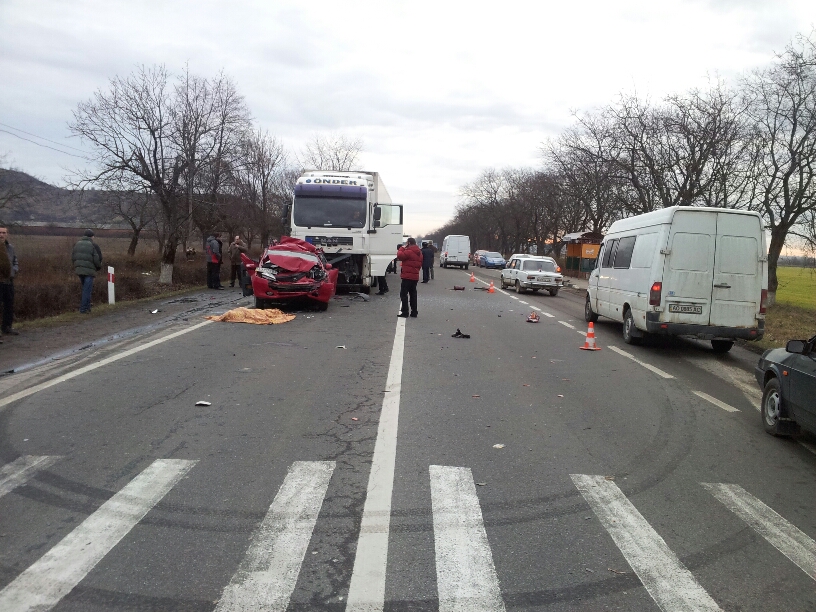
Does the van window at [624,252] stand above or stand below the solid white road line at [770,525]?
above

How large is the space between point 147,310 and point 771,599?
15.4 m

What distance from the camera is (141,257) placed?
38.2 metres

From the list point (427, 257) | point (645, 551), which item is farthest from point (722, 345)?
point (427, 257)

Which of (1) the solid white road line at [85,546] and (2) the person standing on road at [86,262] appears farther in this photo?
(2) the person standing on road at [86,262]

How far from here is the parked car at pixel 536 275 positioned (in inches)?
1053

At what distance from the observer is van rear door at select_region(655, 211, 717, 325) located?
441 inches

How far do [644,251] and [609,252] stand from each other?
8.29ft

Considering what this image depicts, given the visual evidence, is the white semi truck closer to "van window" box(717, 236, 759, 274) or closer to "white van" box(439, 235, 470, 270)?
"van window" box(717, 236, 759, 274)

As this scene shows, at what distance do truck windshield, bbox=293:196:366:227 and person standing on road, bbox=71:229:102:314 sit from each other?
6.64 meters

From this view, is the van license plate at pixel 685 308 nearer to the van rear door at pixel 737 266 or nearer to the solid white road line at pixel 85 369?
the van rear door at pixel 737 266

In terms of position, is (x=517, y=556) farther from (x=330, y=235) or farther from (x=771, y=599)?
(x=330, y=235)

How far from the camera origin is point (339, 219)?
20203mm

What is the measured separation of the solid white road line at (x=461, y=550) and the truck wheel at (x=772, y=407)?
3.51m

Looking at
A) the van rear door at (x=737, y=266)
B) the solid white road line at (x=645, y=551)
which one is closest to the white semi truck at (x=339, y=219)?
the van rear door at (x=737, y=266)
